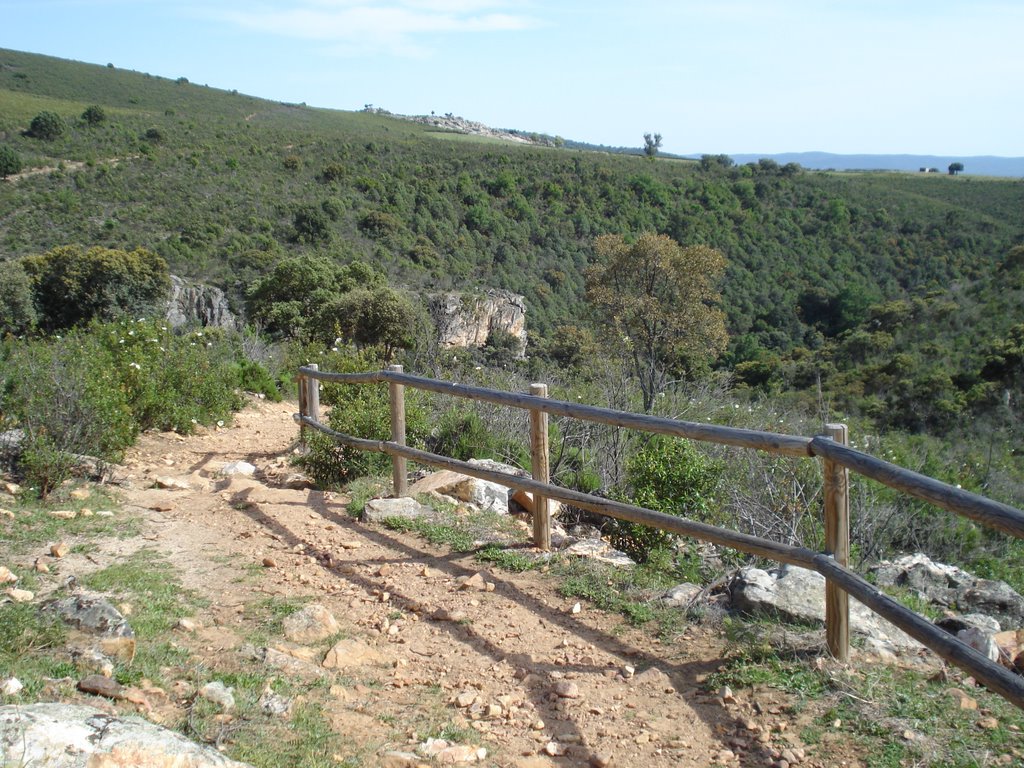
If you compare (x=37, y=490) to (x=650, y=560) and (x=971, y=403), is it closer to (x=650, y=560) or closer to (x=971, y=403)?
(x=650, y=560)

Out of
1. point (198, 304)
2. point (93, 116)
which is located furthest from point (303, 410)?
point (93, 116)

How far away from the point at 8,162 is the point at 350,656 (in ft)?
143

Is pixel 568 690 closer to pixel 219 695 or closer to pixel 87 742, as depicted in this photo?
pixel 219 695

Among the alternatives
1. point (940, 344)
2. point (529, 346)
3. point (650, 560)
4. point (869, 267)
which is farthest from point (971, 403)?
point (869, 267)

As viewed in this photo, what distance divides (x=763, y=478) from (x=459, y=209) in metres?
43.4

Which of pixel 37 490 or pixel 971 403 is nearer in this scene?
pixel 37 490

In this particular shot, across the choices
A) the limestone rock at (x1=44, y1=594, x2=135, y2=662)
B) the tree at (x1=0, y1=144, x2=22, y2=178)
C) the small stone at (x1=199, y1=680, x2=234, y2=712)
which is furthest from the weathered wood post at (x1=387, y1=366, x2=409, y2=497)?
the tree at (x1=0, y1=144, x2=22, y2=178)

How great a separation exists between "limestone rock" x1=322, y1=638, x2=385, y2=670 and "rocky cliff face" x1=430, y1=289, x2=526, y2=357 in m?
20.4

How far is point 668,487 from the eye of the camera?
6.31 metres

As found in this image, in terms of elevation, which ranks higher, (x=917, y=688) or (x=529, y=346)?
(x=917, y=688)

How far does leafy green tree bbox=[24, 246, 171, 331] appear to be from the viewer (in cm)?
2694

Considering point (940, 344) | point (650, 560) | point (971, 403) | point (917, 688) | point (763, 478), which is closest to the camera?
point (917, 688)

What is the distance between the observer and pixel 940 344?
2647 centimetres

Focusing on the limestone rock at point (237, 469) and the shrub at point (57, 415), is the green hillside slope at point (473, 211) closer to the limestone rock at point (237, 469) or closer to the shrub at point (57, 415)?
the limestone rock at point (237, 469)
